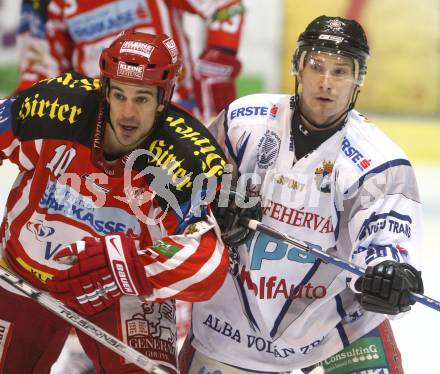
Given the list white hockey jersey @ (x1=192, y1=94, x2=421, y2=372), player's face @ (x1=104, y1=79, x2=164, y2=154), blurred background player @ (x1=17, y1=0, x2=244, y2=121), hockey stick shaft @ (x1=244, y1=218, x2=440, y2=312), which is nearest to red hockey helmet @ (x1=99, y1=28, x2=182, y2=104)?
player's face @ (x1=104, y1=79, x2=164, y2=154)

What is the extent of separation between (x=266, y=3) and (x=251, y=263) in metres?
5.97

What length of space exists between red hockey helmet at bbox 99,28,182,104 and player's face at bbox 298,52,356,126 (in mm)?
363

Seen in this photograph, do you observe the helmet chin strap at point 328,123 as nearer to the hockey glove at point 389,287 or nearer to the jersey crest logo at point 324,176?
the jersey crest logo at point 324,176

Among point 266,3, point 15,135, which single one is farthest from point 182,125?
point 266,3

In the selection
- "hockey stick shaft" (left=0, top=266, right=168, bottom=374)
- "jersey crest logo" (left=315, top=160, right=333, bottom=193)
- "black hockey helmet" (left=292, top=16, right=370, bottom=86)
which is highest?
"black hockey helmet" (left=292, top=16, right=370, bottom=86)

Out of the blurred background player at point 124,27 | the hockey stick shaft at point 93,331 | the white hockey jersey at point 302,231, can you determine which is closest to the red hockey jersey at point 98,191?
the hockey stick shaft at point 93,331

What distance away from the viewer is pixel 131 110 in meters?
2.62

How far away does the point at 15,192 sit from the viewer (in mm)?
2811

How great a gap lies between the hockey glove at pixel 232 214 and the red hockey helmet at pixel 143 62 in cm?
31

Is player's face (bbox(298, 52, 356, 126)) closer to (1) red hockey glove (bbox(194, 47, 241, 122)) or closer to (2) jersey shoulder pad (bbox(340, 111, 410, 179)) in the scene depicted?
(2) jersey shoulder pad (bbox(340, 111, 410, 179))

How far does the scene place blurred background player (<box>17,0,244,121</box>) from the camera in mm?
4348

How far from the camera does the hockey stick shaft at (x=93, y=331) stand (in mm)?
2568

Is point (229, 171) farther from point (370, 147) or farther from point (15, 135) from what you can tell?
point (15, 135)

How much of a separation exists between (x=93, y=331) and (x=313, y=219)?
68 cm
